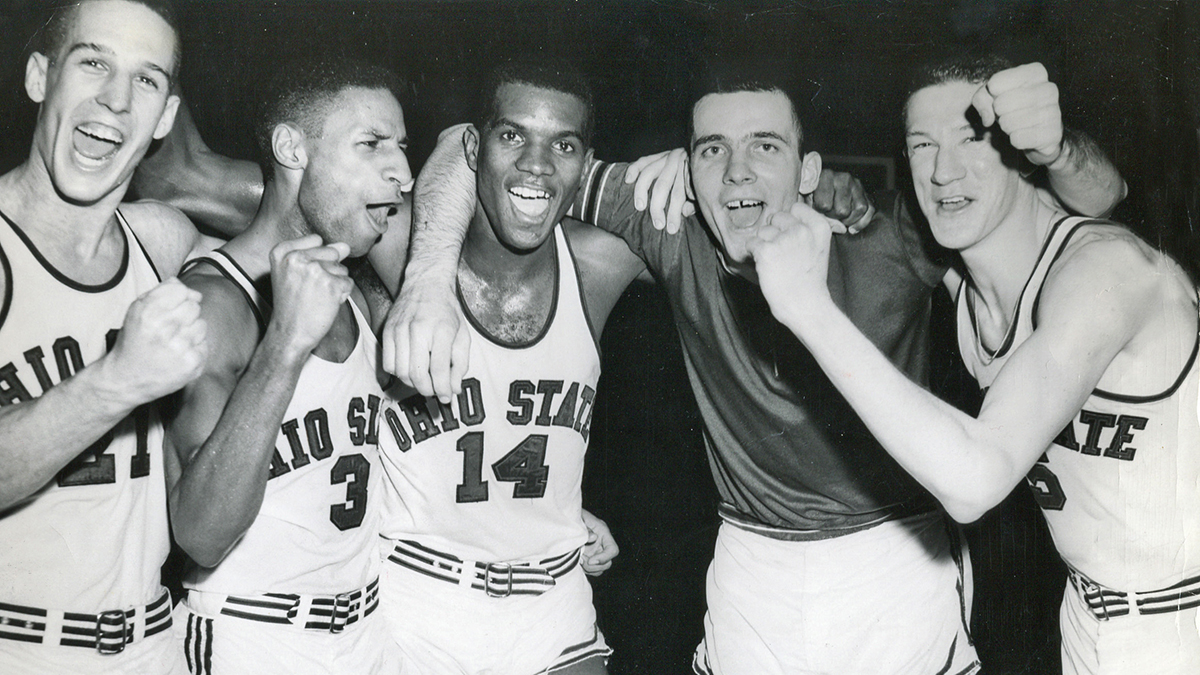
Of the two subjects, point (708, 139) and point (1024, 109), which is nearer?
point (1024, 109)

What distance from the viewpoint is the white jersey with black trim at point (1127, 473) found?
7.79 ft

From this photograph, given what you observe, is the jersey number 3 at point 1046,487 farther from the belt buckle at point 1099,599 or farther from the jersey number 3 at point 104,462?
the jersey number 3 at point 104,462

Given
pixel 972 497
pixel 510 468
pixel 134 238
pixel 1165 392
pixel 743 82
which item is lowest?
pixel 510 468

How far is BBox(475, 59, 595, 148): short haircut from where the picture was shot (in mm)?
2549

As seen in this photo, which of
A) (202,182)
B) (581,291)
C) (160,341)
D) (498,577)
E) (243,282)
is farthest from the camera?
(581,291)

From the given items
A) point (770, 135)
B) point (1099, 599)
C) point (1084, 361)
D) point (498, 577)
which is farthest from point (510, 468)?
point (1099, 599)

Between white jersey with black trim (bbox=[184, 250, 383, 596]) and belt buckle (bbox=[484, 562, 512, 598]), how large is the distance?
318mm

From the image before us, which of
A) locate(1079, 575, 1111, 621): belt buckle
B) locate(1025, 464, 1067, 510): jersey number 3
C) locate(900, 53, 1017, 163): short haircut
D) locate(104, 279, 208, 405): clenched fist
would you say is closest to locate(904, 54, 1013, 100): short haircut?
locate(900, 53, 1017, 163): short haircut

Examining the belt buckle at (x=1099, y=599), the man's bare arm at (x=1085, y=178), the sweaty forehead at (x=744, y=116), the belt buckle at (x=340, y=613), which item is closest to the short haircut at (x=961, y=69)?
the man's bare arm at (x=1085, y=178)

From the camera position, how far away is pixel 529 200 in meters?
2.55

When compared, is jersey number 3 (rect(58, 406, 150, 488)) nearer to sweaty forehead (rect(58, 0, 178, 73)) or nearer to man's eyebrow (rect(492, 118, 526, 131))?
sweaty forehead (rect(58, 0, 178, 73))

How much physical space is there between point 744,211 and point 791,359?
1.47 ft

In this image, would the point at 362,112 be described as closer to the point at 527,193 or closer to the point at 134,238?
the point at 527,193

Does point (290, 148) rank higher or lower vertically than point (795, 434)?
higher
